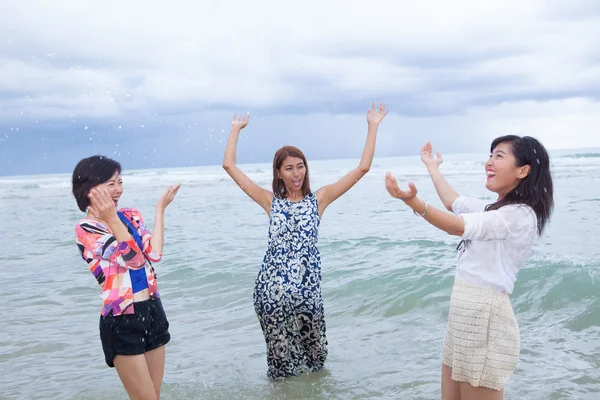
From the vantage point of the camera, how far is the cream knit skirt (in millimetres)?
3133

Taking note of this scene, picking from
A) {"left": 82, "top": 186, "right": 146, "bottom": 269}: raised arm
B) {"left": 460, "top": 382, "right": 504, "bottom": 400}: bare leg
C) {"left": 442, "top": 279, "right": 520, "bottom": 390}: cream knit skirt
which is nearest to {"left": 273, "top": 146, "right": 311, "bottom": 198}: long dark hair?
{"left": 82, "top": 186, "right": 146, "bottom": 269}: raised arm

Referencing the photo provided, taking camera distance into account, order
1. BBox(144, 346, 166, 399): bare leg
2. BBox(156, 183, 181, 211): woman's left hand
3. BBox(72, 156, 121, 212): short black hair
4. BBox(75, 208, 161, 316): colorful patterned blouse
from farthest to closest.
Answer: BBox(156, 183, 181, 211): woman's left hand, BBox(144, 346, 166, 399): bare leg, BBox(72, 156, 121, 212): short black hair, BBox(75, 208, 161, 316): colorful patterned blouse

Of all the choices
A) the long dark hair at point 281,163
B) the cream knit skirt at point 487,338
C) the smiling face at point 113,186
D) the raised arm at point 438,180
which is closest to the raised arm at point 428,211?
the cream knit skirt at point 487,338

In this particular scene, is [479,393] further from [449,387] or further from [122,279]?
[122,279]

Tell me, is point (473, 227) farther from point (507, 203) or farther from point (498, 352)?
point (498, 352)

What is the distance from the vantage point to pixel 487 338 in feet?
10.3

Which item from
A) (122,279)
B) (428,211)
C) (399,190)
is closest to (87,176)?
(122,279)

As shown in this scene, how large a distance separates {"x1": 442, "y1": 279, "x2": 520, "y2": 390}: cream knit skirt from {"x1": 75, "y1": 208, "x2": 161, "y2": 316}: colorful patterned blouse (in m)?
1.89

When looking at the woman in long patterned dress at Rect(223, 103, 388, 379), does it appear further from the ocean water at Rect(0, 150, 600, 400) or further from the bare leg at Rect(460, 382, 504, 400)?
the bare leg at Rect(460, 382, 504, 400)

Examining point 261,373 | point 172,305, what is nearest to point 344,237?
point 172,305

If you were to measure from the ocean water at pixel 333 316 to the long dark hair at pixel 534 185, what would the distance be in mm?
2352

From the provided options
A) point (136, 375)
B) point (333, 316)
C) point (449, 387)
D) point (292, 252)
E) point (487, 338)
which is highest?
point (292, 252)

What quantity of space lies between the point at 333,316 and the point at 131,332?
429 centimetres

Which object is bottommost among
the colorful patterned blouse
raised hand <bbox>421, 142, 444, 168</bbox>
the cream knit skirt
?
the cream knit skirt
